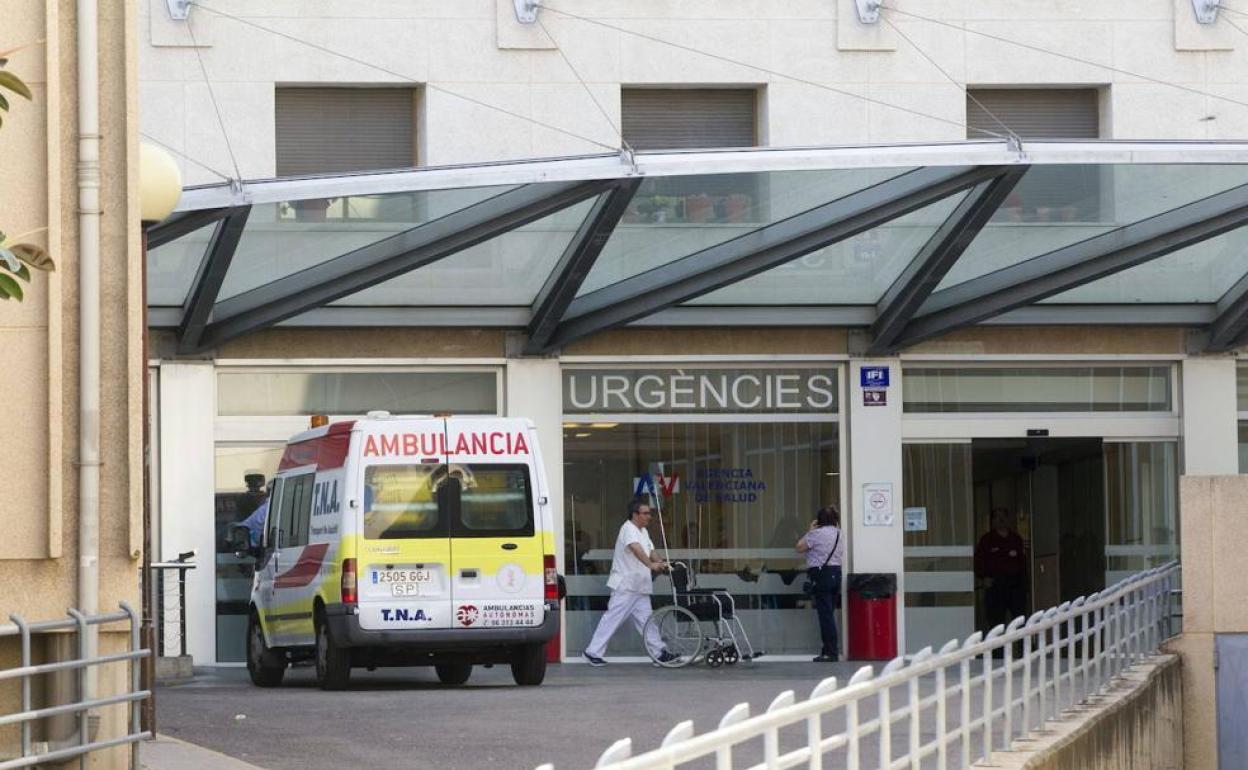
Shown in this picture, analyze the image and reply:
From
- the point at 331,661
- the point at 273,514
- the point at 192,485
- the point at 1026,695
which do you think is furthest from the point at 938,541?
the point at 1026,695

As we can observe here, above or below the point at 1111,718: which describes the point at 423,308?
above

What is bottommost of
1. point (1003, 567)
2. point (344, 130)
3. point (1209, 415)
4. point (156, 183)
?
point (1003, 567)

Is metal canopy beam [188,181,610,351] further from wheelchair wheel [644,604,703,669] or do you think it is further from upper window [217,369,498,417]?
wheelchair wheel [644,604,703,669]

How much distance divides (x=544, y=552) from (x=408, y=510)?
106 cm

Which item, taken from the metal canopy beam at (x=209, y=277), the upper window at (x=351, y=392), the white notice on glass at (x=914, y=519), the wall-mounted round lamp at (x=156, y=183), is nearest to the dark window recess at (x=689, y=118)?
the upper window at (x=351, y=392)

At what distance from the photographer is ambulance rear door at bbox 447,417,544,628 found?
16891 mm

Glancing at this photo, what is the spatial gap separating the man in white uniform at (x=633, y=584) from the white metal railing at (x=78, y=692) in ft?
30.6

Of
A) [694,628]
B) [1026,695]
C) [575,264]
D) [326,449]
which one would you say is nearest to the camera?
[1026,695]

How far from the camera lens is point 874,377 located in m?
22.7

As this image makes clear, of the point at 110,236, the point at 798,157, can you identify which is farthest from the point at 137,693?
the point at 798,157

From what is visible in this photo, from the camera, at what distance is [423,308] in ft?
71.2

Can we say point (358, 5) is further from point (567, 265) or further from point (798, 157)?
point (798, 157)

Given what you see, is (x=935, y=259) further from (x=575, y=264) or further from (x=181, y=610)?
(x=181, y=610)

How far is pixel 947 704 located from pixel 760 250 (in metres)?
10.0
